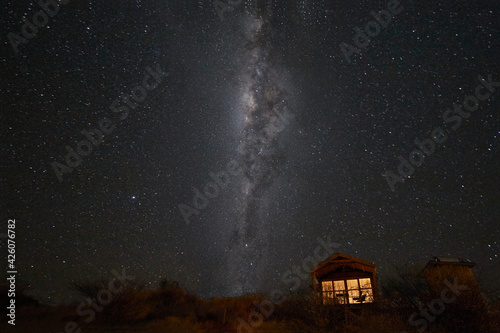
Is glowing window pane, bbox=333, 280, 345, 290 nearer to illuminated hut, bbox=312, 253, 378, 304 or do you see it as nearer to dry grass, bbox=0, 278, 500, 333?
illuminated hut, bbox=312, 253, 378, 304

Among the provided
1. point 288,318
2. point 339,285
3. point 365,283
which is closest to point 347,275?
point 339,285

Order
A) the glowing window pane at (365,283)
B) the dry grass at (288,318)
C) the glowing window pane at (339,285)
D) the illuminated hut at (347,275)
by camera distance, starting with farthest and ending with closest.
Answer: the glowing window pane at (339,285) → the glowing window pane at (365,283) → the illuminated hut at (347,275) → the dry grass at (288,318)

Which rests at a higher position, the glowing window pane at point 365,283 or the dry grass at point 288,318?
the glowing window pane at point 365,283

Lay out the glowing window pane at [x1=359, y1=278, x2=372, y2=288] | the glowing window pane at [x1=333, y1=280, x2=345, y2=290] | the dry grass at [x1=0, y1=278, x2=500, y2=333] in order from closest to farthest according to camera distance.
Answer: the dry grass at [x1=0, y1=278, x2=500, y2=333] → the glowing window pane at [x1=359, y1=278, x2=372, y2=288] → the glowing window pane at [x1=333, y1=280, x2=345, y2=290]

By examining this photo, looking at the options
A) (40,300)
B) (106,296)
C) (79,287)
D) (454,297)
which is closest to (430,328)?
(454,297)

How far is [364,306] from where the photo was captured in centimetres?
1664

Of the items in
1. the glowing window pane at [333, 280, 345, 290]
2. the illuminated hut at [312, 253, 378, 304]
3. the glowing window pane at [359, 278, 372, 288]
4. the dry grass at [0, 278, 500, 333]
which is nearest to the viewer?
the dry grass at [0, 278, 500, 333]

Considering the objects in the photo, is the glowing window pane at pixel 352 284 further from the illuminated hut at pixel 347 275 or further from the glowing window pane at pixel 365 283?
the glowing window pane at pixel 365 283

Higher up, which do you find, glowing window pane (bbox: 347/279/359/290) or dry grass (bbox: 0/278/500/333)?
glowing window pane (bbox: 347/279/359/290)

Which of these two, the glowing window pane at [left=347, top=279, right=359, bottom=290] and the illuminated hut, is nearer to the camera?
the illuminated hut

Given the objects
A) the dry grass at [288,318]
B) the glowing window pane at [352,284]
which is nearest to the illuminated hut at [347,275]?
the glowing window pane at [352,284]

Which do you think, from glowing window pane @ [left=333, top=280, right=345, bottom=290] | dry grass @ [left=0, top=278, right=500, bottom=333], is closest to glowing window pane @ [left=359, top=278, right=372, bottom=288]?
glowing window pane @ [left=333, top=280, right=345, bottom=290]

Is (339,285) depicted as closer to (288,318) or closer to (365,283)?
(365,283)

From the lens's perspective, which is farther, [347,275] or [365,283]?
[365,283]
